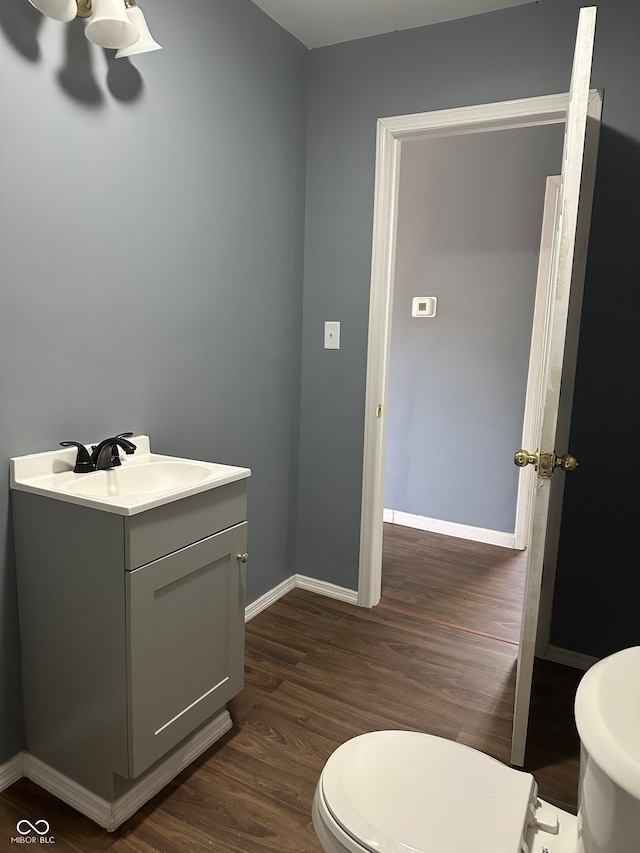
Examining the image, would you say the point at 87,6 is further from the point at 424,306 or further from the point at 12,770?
the point at 424,306

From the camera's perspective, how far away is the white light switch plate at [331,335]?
270 centimetres

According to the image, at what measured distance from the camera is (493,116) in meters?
2.28

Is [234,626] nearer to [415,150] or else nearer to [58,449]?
[58,449]

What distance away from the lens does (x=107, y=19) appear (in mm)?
1479

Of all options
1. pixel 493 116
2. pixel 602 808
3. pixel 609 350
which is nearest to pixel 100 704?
pixel 602 808

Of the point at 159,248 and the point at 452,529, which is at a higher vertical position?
the point at 159,248

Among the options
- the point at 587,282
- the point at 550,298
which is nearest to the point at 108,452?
the point at 550,298

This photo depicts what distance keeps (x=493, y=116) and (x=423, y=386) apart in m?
1.77

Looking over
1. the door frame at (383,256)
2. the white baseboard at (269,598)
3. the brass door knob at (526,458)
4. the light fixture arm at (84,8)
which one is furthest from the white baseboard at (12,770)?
the light fixture arm at (84,8)

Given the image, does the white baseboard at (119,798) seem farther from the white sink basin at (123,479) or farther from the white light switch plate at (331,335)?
the white light switch plate at (331,335)

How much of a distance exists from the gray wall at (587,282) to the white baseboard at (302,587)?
55mm

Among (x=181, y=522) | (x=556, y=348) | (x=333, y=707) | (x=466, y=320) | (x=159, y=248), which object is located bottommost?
(x=333, y=707)

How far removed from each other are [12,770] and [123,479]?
2.76ft

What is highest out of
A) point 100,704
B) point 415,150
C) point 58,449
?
point 415,150
